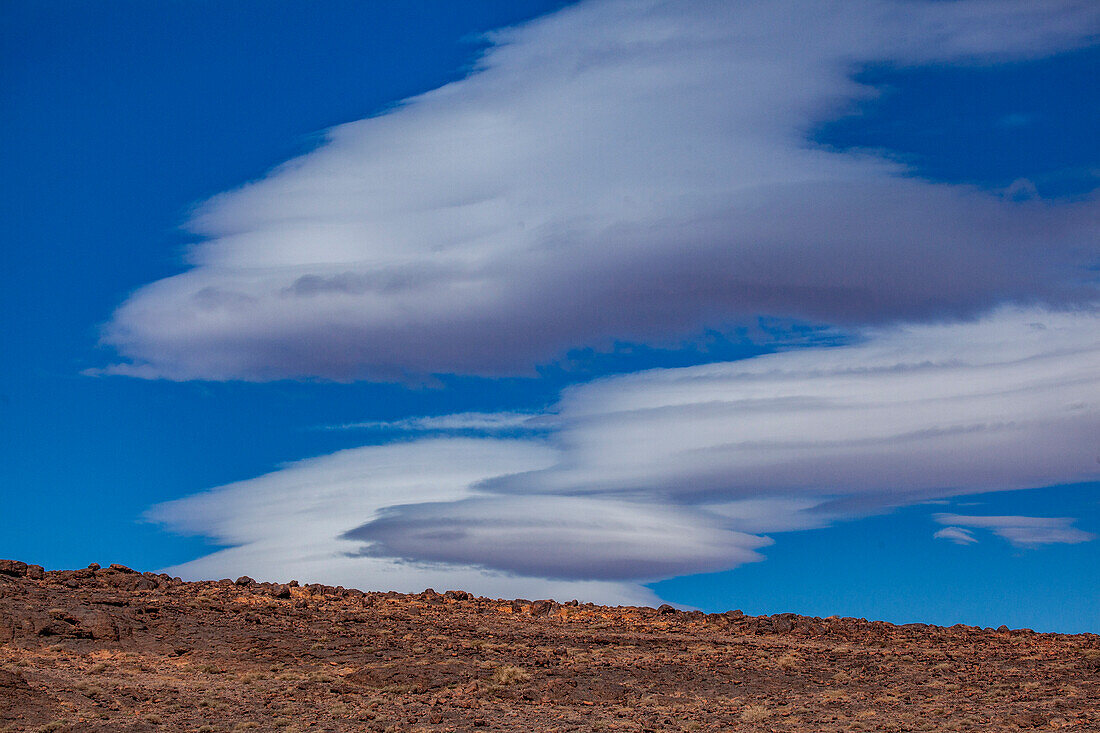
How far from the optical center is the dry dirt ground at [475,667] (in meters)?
31.7

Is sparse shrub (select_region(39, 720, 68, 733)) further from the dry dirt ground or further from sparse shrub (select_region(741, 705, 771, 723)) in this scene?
sparse shrub (select_region(741, 705, 771, 723))

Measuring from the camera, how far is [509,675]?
3506cm

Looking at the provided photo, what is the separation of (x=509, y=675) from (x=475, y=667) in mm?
1400

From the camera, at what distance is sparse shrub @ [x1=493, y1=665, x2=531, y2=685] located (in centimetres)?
3475

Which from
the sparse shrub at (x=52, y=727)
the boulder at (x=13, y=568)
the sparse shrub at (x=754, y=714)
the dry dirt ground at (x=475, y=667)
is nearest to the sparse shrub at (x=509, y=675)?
the dry dirt ground at (x=475, y=667)

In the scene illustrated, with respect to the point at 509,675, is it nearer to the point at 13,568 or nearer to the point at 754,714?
the point at 754,714

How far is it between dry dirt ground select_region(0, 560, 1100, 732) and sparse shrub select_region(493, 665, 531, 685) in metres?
0.07

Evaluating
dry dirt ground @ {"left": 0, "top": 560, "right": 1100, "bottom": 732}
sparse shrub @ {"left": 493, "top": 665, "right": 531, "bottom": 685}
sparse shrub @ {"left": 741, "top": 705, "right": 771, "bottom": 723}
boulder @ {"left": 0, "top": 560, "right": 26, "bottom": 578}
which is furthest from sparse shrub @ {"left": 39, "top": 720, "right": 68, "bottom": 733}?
sparse shrub @ {"left": 741, "top": 705, "right": 771, "bottom": 723}

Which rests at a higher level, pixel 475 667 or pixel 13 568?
pixel 13 568

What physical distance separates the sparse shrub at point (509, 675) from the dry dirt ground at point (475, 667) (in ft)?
0.23

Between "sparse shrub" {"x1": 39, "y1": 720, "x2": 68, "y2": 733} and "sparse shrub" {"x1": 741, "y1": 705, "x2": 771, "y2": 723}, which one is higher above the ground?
"sparse shrub" {"x1": 741, "y1": 705, "x2": 771, "y2": 723}

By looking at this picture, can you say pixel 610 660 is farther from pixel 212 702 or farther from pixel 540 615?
pixel 212 702

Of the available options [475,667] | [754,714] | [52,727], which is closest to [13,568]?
[52,727]

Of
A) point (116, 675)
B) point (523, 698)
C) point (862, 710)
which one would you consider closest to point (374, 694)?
point (523, 698)
